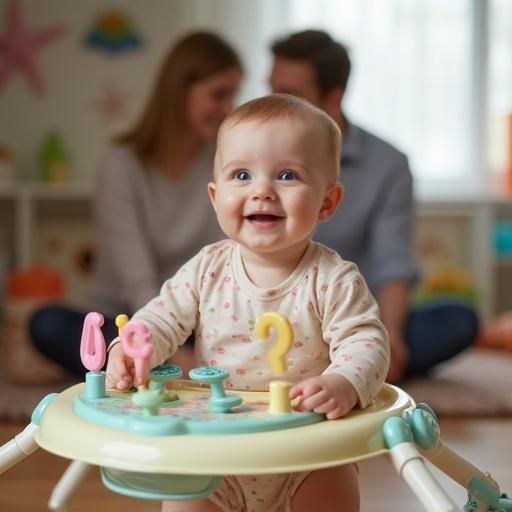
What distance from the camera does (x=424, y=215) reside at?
329cm

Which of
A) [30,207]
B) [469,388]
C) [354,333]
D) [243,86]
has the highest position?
[243,86]

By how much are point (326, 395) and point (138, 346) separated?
6.3 inches

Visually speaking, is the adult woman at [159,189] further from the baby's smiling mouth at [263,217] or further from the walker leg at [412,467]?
the walker leg at [412,467]

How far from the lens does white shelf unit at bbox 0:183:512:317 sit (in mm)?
3115

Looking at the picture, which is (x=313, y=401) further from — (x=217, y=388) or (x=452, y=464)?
(x=452, y=464)

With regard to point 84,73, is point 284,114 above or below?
below

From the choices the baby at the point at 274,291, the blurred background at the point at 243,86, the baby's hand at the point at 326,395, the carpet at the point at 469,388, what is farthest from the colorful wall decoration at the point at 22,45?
the baby's hand at the point at 326,395

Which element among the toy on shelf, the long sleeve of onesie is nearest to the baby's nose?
the long sleeve of onesie

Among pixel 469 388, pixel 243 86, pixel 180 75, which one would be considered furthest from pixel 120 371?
pixel 243 86

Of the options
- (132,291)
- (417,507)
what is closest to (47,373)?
(132,291)

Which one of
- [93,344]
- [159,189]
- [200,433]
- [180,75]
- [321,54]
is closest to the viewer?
[200,433]

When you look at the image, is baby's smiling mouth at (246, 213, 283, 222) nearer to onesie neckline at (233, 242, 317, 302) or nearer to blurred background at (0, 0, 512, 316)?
onesie neckline at (233, 242, 317, 302)

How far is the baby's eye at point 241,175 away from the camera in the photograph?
891mm

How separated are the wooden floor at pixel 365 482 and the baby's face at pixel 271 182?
0.49m
